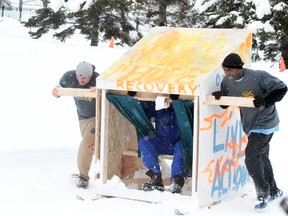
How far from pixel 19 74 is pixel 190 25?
44.7ft

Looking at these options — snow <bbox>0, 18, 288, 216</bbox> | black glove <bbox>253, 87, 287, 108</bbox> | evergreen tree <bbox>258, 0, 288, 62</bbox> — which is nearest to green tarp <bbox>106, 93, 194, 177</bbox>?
snow <bbox>0, 18, 288, 216</bbox>

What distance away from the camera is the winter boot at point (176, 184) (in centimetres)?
651

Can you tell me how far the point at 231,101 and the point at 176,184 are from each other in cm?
106

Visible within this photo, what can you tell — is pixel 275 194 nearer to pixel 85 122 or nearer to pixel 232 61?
pixel 232 61

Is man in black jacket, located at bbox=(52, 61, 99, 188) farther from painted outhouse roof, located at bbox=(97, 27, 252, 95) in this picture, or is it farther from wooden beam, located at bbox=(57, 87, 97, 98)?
painted outhouse roof, located at bbox=(97, 27, 252, 95)

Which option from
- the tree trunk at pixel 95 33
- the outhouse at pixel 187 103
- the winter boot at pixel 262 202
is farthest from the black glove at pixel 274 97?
the tree trunk at pixel 95 33

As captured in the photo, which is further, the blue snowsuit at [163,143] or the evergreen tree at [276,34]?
the evergreen tree at [276,34]

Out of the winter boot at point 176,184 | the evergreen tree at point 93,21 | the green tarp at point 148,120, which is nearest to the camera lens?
the green tarp at point 148,120

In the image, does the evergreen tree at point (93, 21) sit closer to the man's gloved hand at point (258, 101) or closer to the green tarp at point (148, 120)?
the green tarp at point (148, 120)

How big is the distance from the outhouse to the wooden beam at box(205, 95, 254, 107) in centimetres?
1

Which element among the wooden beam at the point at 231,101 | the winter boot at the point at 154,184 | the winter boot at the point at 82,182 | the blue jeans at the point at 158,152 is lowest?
the winter boot at the point at 82,182

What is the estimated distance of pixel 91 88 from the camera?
21.9 ft

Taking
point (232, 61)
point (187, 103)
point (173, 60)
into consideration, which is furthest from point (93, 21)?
point (232, 61)

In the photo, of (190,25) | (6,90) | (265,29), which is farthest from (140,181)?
(190,25)
